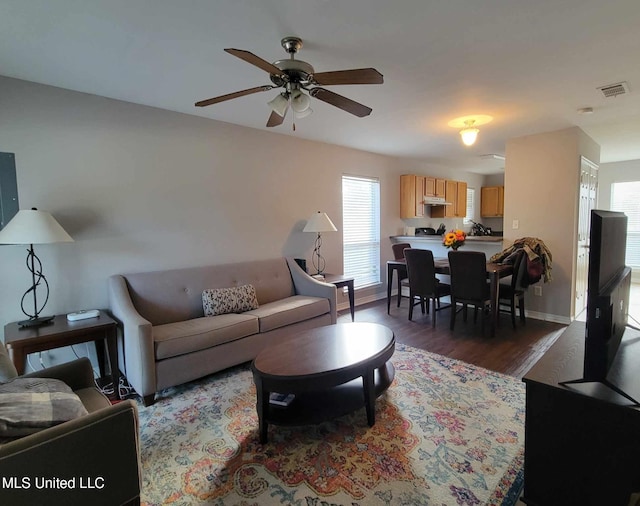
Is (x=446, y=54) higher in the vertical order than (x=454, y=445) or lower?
higher

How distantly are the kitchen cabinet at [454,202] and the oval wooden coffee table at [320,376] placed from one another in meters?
4.95

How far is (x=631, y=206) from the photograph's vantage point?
664 centimetres

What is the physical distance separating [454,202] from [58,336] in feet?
22.9

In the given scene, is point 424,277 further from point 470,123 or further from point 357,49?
point 357,49

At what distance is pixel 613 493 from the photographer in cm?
124

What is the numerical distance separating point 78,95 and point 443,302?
5207 mm

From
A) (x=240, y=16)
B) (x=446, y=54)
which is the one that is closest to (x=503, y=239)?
(x=446, y=54)

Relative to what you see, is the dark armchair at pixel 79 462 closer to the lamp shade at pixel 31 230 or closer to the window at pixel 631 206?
the lamp shade at pixel 31 230

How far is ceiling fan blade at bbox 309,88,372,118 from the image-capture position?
6.63ft

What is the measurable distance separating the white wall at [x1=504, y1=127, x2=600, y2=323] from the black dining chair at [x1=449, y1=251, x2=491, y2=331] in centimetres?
109

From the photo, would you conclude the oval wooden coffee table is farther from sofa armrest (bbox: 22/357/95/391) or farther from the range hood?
the range hood

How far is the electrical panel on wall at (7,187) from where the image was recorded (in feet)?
→ 8.01

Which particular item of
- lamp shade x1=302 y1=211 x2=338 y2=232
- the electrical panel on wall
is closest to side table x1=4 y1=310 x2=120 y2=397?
the electrical panel on wall

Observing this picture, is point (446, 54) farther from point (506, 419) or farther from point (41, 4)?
point (506, 419)
